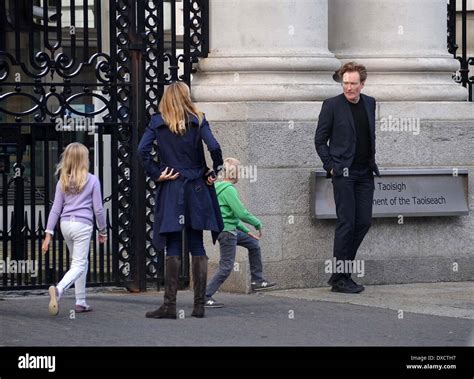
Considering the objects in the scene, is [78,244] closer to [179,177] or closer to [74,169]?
[74,169]

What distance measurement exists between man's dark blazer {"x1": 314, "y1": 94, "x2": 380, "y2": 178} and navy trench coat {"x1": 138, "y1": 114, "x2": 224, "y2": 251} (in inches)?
71.7

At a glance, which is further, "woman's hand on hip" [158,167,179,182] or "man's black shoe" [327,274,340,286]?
"man's black shoe" [327,274,340,286]

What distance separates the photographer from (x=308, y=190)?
12383mm

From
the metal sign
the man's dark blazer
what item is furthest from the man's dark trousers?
the metal sign

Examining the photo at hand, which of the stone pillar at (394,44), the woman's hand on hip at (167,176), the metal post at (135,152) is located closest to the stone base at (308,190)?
the stone pillar at (394,44)

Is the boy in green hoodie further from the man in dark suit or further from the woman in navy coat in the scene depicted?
the man in dark suit

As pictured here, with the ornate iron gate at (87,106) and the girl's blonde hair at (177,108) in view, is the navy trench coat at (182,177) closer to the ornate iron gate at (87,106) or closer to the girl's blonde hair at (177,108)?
the girl's blonde hair at (177,108)

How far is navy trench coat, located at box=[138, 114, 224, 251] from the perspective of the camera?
10133 millimetres

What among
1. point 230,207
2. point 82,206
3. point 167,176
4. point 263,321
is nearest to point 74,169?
point 82,206

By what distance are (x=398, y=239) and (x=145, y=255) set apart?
2.40 meters

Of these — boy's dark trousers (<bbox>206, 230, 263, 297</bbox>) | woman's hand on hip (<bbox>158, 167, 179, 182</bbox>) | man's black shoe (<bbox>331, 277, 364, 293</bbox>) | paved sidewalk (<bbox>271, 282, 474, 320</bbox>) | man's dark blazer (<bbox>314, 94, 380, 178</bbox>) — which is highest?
man's dark blazer (<bbox>314, 94, 380, 178</bbox>)

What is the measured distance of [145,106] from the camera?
1225 centimetres
